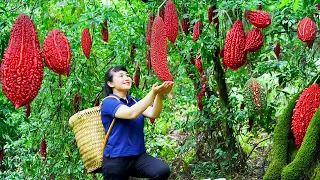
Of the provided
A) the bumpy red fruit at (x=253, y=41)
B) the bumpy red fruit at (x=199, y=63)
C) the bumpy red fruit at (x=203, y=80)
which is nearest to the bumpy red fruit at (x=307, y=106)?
the bumpy red fruit at (x=253, y=41)

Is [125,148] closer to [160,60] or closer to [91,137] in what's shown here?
[91,137]

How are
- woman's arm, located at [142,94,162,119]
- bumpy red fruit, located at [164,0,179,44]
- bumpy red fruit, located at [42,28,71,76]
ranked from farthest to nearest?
woman's arm, located at [142,94,162,119]
bumpy red fruit, located at [164,0,179,44]
bumpy red fruit, located at [42,28,71,76]

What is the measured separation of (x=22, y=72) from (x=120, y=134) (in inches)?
94.9

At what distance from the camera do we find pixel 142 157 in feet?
11.4

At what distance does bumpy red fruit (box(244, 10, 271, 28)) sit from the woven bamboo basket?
5.20ft

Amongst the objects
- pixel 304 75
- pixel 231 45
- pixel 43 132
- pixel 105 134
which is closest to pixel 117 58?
pixel 43 132

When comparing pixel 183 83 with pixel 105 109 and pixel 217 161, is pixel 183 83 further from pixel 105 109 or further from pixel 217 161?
pixel 105 109

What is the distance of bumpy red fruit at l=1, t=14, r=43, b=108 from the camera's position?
3.37 feet

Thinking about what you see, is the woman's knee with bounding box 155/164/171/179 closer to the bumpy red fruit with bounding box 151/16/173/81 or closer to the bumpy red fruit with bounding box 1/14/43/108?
the bumpy red fruit with bounding box 151/16/173/81

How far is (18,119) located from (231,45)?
3511mm

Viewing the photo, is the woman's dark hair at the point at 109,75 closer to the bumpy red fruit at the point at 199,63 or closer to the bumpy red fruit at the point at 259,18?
the bumpy red fruit at the point at 199,63

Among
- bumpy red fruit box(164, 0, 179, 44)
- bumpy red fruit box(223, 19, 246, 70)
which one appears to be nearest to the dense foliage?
bumpy red fruit box(223, 19, 246, 70)

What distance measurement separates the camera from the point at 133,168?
3.47m

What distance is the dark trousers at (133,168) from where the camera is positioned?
11.1 ft
